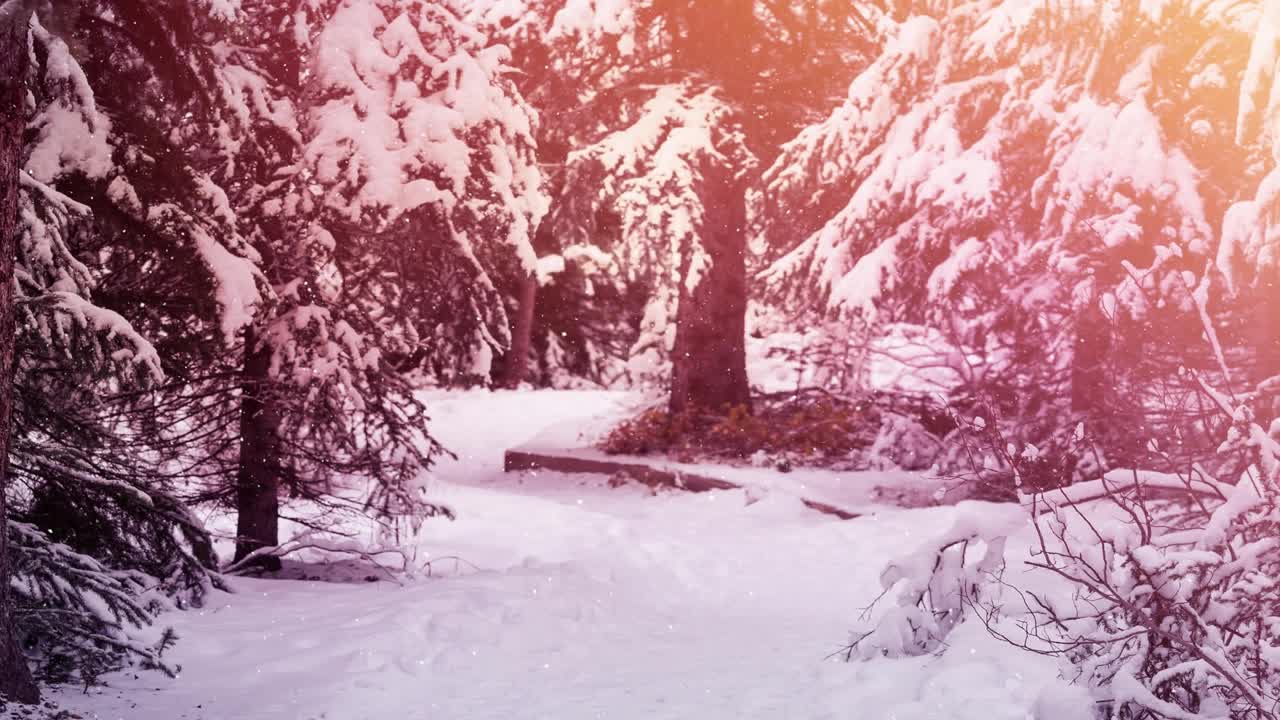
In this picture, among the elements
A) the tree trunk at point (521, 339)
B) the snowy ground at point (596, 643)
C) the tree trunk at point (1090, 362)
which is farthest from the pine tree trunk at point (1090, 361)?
the tree trunk at point (521, 339)

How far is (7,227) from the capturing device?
4.82 metres

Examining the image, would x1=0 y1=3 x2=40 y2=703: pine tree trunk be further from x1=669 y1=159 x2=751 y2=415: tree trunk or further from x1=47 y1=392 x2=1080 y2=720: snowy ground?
x1=669 y1=159 x2=751 y2=415: tree trunk

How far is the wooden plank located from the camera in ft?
44.8

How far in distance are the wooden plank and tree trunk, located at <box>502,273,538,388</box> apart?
8430 millimetres

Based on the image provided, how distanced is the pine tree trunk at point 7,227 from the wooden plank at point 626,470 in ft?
27.0

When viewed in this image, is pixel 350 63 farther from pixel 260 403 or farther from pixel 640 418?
pixel 640 418

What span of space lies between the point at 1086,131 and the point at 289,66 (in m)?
6.61

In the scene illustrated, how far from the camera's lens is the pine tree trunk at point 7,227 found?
4.74 meters

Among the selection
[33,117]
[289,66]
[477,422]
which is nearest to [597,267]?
[477,422]

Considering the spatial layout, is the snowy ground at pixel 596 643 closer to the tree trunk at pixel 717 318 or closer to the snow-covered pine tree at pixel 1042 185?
the snow-covered pine tree at pixel 1042 185

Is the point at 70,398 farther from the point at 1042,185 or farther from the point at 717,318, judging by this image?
the point at 717,318

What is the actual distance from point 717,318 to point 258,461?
8.39m

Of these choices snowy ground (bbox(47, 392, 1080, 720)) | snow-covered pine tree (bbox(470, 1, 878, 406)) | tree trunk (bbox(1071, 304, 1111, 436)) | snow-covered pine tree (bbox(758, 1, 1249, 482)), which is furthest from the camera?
snow-covered pine tree (bbox(470, 1, 878, 406))

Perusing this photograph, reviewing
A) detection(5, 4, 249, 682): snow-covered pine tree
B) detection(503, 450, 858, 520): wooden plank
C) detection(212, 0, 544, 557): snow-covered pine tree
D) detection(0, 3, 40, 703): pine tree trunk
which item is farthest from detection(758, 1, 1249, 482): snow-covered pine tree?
detection(0, 3, 40, 703): pine tree trunk
